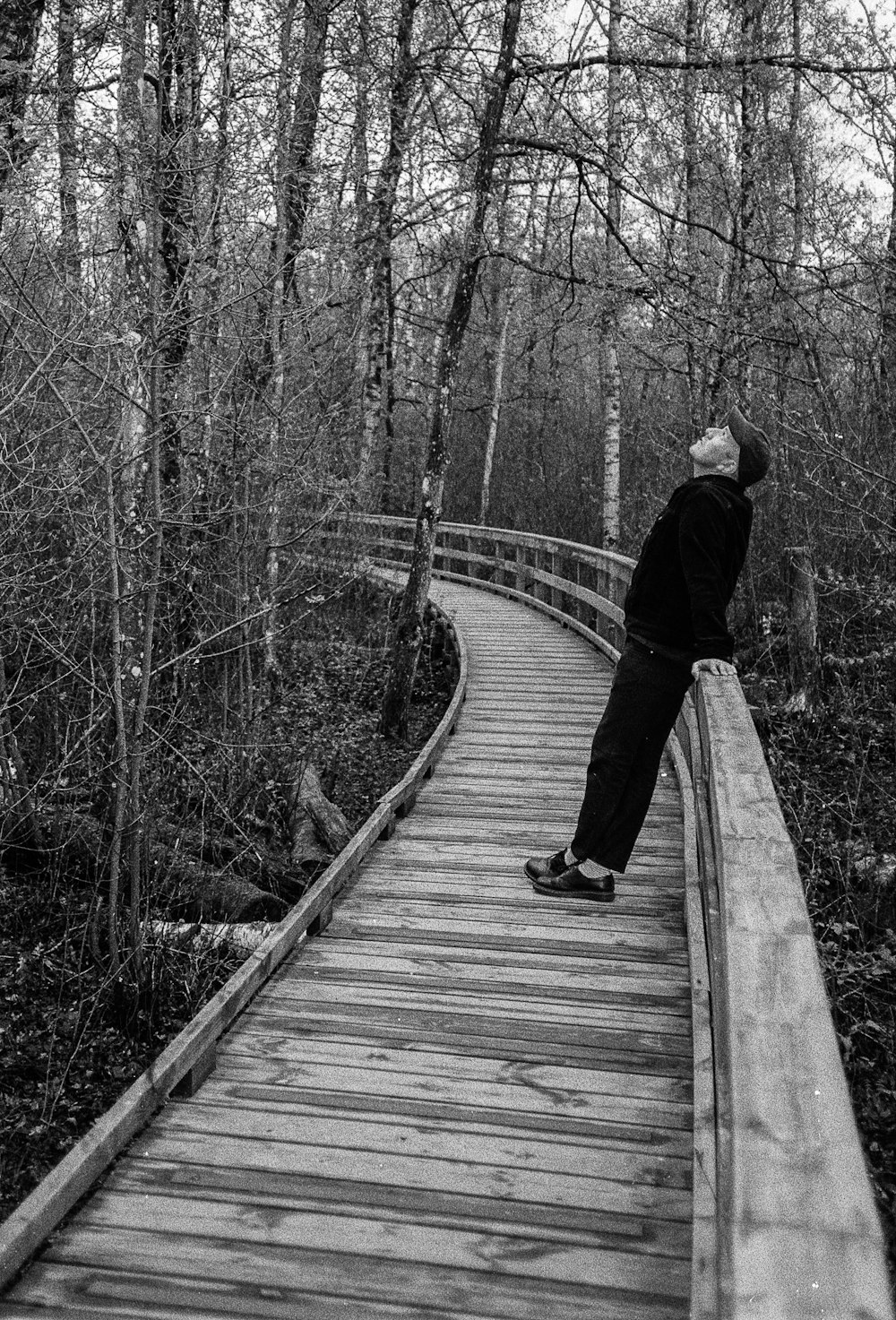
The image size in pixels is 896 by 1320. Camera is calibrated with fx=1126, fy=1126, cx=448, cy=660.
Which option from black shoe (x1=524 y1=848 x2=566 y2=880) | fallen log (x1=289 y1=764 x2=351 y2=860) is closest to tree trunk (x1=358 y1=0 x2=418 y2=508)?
fallen log (x1=289 y1=764 x2=351 y2=860)

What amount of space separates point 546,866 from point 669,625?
5.05 feet

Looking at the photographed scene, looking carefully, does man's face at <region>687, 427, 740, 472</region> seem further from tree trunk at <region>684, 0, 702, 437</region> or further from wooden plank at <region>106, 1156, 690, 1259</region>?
tree trunk at <region>684, 0, 702, 437</region>

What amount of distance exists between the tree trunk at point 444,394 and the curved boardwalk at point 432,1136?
590 cm

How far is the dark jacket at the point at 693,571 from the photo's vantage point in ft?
14.2

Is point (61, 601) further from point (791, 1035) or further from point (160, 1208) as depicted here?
point (791, 1035)

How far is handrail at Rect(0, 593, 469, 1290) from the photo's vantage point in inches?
109

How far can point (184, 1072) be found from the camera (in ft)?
12.0

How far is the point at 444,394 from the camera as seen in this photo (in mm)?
11156

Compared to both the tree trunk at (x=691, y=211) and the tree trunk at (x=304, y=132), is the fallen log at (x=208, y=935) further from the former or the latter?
the tree trunk at (x=691, y=211)

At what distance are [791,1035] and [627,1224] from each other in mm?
1680

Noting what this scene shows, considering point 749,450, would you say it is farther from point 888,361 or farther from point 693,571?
point 888,361

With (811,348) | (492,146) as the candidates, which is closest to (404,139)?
(492,146)

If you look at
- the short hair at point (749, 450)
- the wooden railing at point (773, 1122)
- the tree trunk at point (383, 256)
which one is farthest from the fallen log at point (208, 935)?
the tree trunk at point (383, 256)

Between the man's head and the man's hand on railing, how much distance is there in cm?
83
